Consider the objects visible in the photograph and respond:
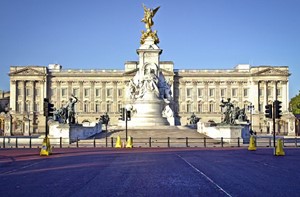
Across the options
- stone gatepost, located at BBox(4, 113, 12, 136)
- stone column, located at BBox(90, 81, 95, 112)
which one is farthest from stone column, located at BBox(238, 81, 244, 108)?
stone gatepost, located at BBox(4, 113, 12, 136)

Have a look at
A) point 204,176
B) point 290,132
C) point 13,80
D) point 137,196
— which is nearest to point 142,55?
point 290,132

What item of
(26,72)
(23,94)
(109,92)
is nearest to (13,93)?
(23,94)

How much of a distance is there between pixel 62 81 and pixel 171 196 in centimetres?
13251

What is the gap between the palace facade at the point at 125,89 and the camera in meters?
138

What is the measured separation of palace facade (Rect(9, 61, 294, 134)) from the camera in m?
138

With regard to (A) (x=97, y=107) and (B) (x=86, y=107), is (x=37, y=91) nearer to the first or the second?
(B) (x=86, y=107)

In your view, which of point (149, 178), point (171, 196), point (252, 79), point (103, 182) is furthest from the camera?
point (252, 79)

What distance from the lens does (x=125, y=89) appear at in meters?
140

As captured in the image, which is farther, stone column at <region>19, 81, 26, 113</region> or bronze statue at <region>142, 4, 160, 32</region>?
stone column at <region>19, 81, 26, 113</region>

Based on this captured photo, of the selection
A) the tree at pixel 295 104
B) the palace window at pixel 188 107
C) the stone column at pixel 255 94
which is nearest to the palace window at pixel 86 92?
the palace window at pixel 188 107

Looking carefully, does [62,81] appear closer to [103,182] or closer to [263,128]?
[263,128]

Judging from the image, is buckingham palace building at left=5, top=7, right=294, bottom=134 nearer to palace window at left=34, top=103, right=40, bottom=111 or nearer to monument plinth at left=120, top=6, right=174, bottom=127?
palace window at left=34, top=103, right=40, bottom=111

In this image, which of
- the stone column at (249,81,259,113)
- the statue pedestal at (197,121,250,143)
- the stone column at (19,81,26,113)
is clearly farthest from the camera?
the stone column at (19,81,26,113)

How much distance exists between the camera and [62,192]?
13.2 meters
